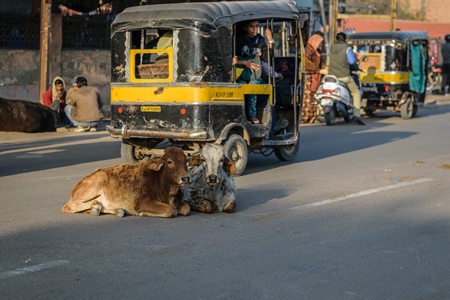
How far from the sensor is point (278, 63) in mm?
13836

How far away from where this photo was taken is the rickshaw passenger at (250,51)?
1205cm

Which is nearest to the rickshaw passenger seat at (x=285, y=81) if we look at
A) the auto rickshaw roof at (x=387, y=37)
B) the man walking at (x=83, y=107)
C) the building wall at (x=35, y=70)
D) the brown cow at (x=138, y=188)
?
the man walking at (x=83, y=107)

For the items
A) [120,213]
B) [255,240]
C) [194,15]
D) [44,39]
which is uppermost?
[44,39]

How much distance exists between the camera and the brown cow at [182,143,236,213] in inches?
334

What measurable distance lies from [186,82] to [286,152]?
9.27 feet

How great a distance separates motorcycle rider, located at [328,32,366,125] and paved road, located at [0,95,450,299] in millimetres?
7418

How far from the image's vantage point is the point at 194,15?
1119cm

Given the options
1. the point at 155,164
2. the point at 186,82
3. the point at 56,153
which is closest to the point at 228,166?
the point at 155,164

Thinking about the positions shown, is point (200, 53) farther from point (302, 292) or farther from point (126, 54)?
point (302, 292)

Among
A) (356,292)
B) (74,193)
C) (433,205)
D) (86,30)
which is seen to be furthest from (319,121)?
(356,292)

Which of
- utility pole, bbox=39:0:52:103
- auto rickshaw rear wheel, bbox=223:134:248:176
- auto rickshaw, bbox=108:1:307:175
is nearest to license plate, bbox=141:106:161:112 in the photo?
auto rickshaw, bbox=108:1:307:175

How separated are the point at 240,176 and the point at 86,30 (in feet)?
38.3

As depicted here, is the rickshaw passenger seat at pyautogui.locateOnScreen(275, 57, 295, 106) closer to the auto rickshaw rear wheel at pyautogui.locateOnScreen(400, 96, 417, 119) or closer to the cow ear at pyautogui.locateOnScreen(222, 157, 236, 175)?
the cow ear at pyautogui.locateOnScreen(222, 157, 236, 175)

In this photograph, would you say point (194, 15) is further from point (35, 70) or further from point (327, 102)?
point (35, 70)
